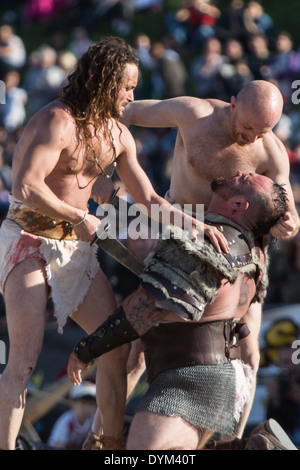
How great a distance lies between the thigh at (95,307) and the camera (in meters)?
3.85

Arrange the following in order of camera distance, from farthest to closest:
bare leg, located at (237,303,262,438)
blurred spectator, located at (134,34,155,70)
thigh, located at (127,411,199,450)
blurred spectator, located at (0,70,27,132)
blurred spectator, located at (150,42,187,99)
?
blurred spectator, located at (0,70,27,132) → blurred spectator, located at (134,34,155,70) → blurred spectator, located at (150,42,187,99) → bare leg, located at (237,303,262,438) → thigh, located at (127,411,199,450)

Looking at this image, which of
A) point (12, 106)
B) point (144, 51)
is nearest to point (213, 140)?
point (144, 51)

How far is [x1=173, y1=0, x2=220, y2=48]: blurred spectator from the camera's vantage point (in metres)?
11.2

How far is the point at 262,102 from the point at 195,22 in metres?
7.76

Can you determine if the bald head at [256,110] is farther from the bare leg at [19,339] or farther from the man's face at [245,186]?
the bare leg at [19,339]

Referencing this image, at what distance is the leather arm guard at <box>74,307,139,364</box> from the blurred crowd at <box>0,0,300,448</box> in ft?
10.2

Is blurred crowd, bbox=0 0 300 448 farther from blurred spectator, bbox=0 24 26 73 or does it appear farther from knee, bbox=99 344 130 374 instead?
knee, bbox=99 344 130 374

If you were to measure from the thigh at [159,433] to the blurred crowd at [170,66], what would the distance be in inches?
121

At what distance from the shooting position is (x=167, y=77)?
971cm

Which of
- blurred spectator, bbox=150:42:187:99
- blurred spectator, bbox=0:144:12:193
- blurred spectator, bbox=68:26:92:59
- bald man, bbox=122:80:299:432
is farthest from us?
blurred spectator, bbox=68:26:92:59

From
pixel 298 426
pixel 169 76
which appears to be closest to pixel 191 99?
pixel 298 426

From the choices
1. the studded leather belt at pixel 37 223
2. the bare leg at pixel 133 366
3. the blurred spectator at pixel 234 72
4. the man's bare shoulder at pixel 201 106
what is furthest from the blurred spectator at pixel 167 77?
the studded leather belt at pixel 37 223

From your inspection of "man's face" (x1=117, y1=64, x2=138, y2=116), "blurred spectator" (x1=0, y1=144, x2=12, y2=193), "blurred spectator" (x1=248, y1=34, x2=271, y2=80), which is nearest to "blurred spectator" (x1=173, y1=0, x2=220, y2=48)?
"blurred spectator" (x1=248, y1=34, x2=271, y2=80)

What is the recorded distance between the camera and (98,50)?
3.64 meters
